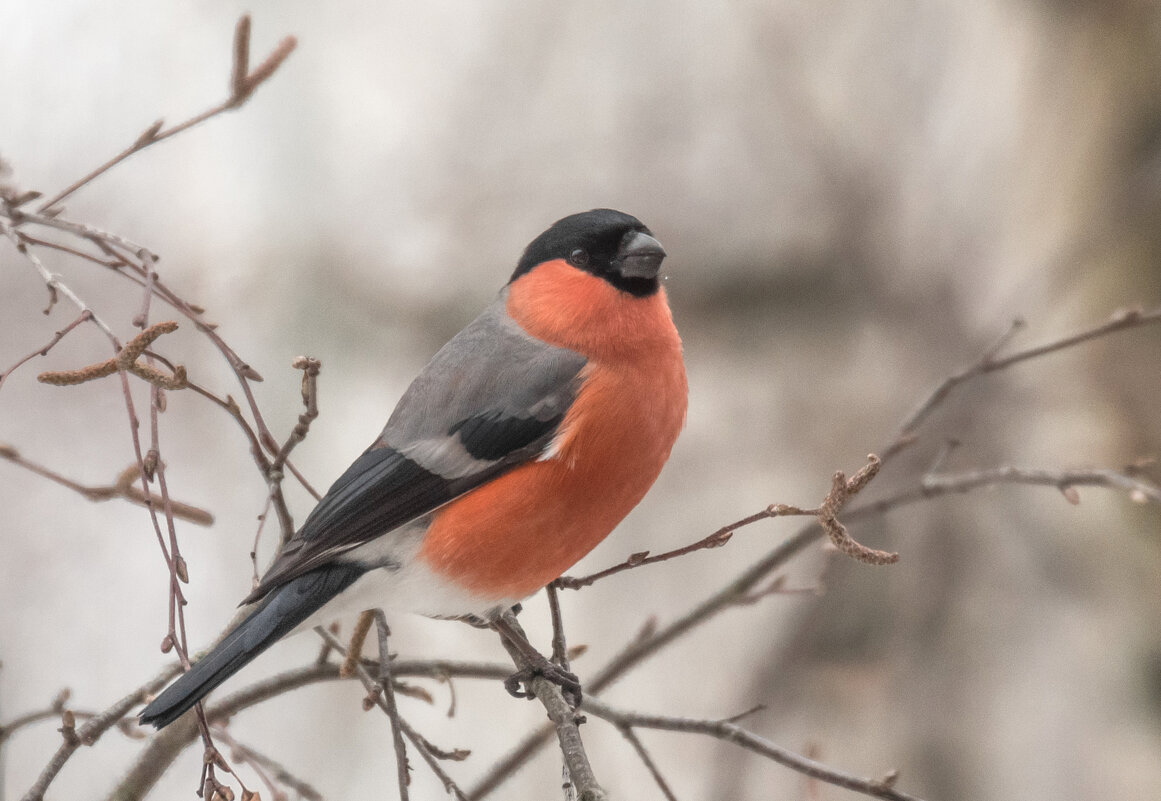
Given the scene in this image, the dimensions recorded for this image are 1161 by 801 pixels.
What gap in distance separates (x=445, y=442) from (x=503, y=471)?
0.14 metres

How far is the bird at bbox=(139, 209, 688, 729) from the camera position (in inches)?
82.8

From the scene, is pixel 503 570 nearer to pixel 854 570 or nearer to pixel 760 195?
pixel 854 570

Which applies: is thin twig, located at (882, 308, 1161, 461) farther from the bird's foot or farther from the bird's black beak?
the bird's foot

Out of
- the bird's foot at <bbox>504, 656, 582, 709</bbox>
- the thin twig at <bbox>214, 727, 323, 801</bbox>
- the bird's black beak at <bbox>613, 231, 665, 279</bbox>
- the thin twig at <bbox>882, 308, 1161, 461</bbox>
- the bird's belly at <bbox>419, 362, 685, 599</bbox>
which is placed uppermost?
the bird's black beak at <bbox>613, 231, 665, 279</bbox>

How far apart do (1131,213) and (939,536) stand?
127 centimetres

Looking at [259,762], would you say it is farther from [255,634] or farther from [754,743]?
[754,743]

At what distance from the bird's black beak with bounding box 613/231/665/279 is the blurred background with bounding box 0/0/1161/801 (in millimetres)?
1713

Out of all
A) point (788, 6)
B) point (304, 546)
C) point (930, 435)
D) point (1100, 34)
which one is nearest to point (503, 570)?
point (304, 546)

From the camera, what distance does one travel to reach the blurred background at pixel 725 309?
3.72 m

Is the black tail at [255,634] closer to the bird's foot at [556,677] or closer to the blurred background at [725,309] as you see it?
the bird's foot at [556,677]

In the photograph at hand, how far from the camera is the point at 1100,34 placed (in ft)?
12.5

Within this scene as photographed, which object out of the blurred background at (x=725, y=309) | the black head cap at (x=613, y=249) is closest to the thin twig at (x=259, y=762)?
the black head cap at (x=613, y=249)

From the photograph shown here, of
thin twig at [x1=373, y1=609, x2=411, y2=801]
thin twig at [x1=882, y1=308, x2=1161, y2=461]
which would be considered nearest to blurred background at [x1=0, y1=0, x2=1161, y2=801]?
thin twig at [x1=882, y1=308, x2=1161, y2=461]

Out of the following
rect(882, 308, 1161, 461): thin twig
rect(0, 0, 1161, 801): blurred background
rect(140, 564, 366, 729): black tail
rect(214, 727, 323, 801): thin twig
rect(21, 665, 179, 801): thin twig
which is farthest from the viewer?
rect(0, 0, 1161, 801): blurred background
